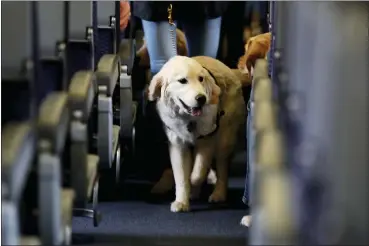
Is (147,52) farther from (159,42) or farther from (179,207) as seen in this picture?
(179,207)

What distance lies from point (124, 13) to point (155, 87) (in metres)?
0.28

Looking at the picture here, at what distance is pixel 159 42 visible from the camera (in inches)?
79.7

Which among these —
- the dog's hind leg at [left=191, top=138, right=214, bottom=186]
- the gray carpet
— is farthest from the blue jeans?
the gray carpet

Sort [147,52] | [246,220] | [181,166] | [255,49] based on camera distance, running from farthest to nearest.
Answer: [181,166], [147,52], [246,220], [255,49]

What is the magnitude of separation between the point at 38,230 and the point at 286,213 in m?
0.34

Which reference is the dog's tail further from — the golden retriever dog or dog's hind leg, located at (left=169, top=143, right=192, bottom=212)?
dog's hind leg, located at (left=169, top=143, right=192, bottom=212)

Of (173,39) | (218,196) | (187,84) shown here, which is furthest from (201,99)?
(218,196)

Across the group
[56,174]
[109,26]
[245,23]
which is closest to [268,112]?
[56,174]

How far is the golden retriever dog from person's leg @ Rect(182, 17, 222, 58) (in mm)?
24

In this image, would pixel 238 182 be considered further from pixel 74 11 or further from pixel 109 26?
pixel 74 11

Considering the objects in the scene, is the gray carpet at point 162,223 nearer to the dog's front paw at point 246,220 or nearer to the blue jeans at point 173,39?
the dog's front paw at point 246,220

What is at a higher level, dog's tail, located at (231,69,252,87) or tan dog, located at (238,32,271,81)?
tan dog, located at (238,32,271,81)

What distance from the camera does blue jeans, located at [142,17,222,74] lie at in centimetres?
195

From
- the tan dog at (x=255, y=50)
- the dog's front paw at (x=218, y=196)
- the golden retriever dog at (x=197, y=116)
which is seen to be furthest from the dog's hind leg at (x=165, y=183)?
the tan dog at (x=255, y=50)
